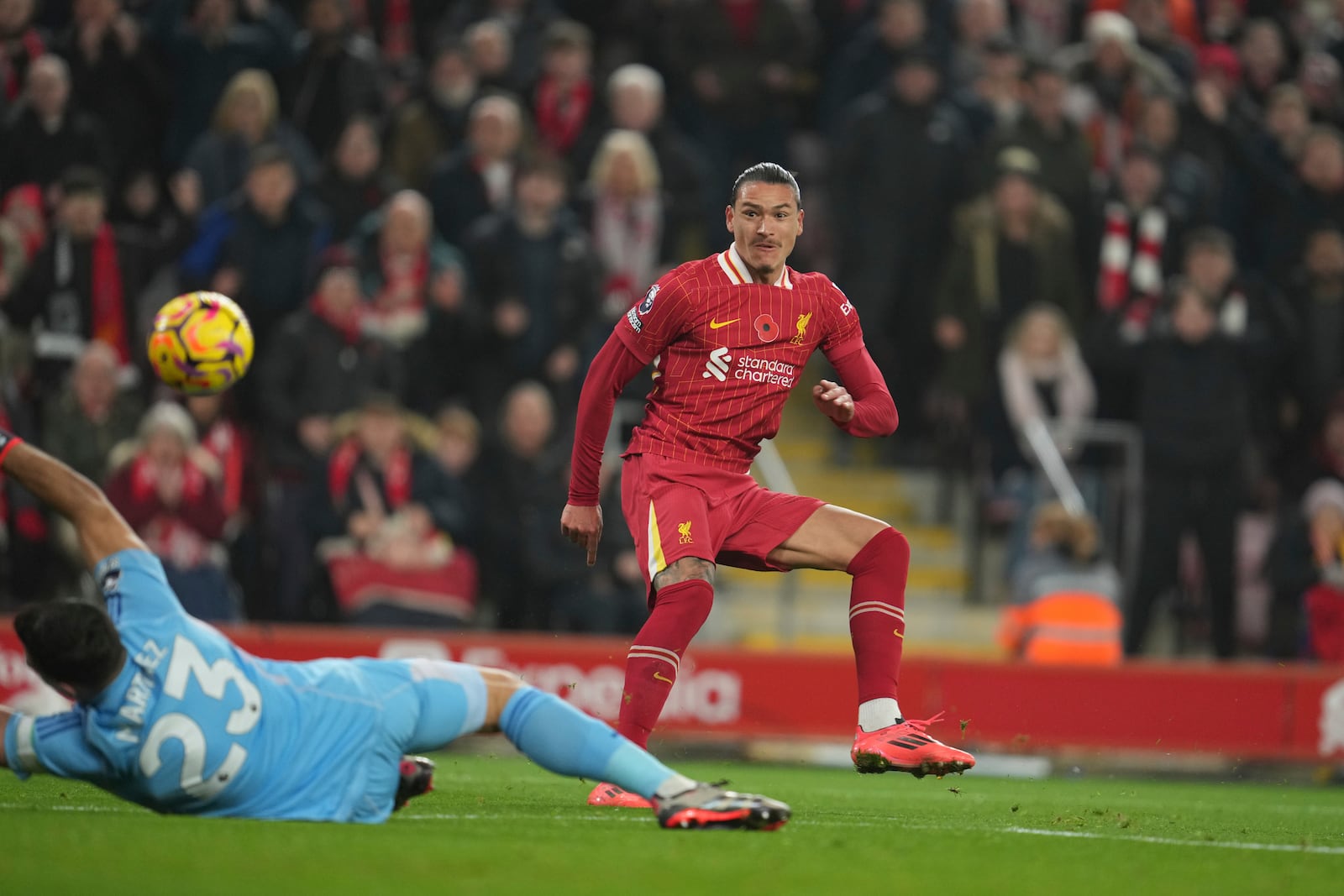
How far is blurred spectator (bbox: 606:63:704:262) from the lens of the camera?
1370cm

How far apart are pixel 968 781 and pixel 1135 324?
4543 millimetres

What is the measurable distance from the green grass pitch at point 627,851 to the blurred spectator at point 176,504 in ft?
14.0

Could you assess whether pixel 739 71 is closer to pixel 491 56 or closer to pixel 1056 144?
pixel 491 56

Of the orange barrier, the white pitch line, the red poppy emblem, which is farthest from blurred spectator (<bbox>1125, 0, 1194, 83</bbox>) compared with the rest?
the white pitch line

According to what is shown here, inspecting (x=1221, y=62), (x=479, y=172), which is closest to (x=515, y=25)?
(x=479, y=172)

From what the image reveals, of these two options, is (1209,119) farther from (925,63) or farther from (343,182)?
(343,182)

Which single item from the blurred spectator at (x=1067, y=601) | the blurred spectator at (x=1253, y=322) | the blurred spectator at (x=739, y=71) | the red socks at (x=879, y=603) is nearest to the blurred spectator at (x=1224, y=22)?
the blurred spectator at (x=1253, y=322)

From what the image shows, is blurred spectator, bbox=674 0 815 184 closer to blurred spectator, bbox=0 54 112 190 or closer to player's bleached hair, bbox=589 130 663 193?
player's bleached hair, bbox=589 130 663 193

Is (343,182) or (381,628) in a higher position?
(343,182)

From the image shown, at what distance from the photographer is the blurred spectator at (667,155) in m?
13.7

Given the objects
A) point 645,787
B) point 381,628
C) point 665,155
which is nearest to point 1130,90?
point 665,155

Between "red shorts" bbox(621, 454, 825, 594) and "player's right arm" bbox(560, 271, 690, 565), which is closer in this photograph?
"red shorts" bbox(621, 454, 825, 594)

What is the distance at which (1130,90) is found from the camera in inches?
587

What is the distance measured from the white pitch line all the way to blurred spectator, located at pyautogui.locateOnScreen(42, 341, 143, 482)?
291 inches
